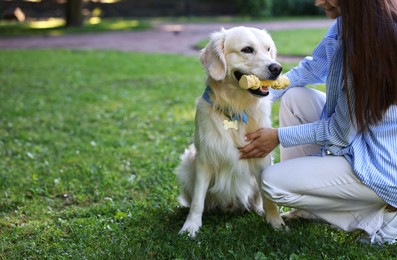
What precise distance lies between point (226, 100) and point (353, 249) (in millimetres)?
1281

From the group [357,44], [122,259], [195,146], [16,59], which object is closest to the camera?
[357,44]

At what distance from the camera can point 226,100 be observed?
368 centimetres

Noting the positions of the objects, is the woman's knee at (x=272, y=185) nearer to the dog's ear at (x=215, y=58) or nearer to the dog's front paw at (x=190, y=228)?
the dog's front paw at (x=190, y=228)

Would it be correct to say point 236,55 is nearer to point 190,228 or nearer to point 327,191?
point 327,191

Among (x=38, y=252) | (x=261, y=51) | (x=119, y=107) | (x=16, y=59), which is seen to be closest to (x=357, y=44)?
(x=261, y=51)

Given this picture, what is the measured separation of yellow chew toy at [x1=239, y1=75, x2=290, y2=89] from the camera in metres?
3.42

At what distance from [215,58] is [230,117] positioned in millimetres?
425

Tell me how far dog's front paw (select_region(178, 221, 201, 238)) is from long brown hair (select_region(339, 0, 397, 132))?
1.36 meters

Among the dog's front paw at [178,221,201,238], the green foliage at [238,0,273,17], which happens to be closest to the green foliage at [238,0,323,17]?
the green foliage at [238,0,273,17]

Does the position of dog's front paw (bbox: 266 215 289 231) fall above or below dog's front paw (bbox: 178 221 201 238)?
above

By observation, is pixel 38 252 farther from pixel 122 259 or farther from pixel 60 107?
pixel 60 107

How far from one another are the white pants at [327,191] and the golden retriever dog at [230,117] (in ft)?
1.17

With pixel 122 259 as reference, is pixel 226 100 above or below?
above

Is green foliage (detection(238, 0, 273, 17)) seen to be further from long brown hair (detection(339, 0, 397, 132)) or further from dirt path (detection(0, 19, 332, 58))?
long brown hair (detection(339, 0, 397, 132))
